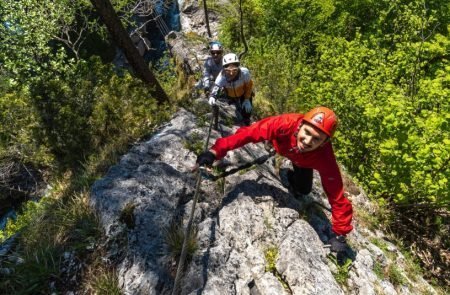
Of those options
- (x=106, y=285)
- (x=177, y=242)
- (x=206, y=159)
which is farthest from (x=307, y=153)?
(x=106, y=285)

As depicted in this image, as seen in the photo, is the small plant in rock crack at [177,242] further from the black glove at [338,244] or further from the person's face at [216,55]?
the person's face at [216,55]

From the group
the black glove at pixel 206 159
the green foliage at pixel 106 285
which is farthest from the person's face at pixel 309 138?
the green foliage at pixel 106 285

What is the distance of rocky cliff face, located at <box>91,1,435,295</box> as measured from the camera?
413cm

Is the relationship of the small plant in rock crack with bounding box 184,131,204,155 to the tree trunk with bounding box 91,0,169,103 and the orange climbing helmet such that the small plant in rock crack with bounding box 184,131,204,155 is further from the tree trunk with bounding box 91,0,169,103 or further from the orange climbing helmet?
the orange climbing helmet

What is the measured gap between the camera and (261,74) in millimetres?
11000

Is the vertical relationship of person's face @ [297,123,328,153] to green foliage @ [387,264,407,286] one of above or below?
above

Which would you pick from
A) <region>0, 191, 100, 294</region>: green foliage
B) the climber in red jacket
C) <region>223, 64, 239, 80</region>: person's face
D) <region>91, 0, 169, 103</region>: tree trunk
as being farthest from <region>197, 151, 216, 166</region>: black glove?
<region>91, 0, 169, 103</region>: tree trunk

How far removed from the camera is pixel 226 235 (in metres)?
4.64

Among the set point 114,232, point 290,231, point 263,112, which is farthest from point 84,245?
point 263,112

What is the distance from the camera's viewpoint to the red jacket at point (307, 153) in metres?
4.62

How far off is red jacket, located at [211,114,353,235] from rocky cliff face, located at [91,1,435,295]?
2.03ft

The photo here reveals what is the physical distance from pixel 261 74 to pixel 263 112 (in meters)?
2.11

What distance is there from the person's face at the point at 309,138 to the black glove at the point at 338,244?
59.0 inches

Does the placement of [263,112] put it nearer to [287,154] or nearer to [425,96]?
[425,96]
